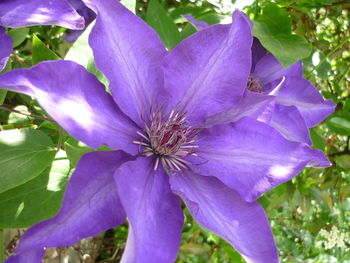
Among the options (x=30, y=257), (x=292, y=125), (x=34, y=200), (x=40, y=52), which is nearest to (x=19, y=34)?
(x=40, y=52)

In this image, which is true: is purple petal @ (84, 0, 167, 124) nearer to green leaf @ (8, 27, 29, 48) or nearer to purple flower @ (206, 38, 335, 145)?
purple flower @ (206, 38, 335, 145)

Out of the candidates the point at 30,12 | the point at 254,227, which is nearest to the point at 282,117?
the point at 254,227

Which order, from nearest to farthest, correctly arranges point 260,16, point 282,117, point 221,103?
point 221,103
point 282,117
point 260,16

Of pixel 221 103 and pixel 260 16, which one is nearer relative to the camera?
pixel 221 103

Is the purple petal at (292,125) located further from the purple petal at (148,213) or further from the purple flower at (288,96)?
the purple petal at (148,213)

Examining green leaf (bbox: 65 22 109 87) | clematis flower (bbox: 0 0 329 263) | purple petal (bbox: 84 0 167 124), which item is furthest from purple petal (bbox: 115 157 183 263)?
green leaf (bbox: 65 22 109 87)

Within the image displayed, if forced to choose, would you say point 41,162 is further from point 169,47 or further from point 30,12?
point 169,47
